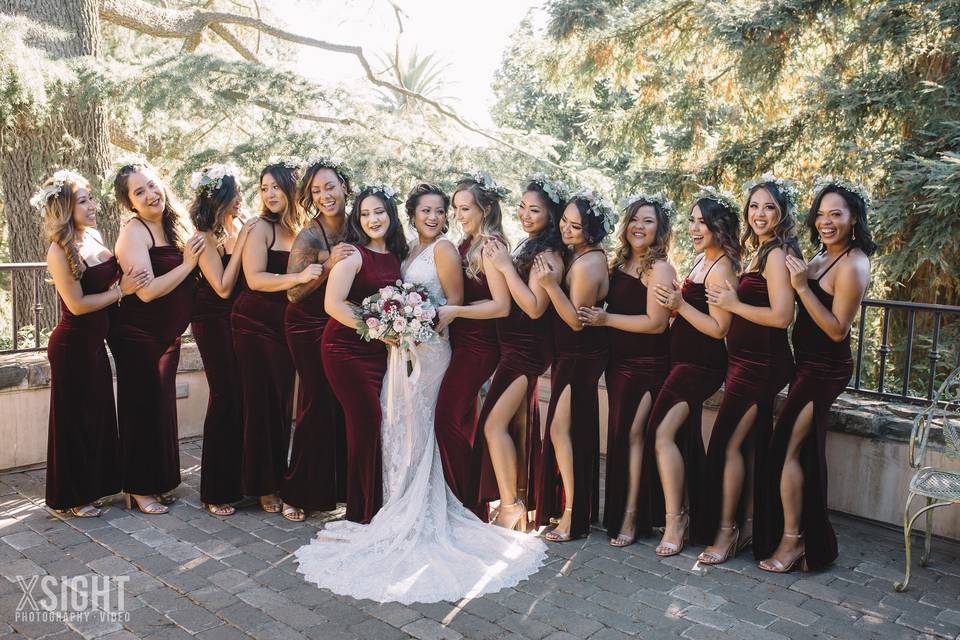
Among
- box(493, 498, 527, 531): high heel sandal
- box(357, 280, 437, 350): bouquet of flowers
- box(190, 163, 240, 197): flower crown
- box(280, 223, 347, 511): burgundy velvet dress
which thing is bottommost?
box(493, 498, 527, 531): high heel sandal

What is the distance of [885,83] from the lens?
809 centimetres

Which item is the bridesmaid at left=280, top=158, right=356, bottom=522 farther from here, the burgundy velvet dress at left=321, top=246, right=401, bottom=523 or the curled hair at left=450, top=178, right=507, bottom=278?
the curled hair at left=450, top=178, right=507, bottom=278

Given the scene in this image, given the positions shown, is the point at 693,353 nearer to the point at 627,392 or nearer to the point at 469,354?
the point at 627,392

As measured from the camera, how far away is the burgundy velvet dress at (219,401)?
546 centimetres

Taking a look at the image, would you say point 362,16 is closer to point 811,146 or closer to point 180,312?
point 811,146

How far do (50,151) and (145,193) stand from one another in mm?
5501

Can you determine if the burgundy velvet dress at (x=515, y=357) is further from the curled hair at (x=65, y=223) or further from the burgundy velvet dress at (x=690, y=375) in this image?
the curled hair at (x=65, y=223)

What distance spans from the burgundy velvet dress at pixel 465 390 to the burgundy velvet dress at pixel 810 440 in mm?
1723

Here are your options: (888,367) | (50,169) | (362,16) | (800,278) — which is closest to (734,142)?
(888,367)

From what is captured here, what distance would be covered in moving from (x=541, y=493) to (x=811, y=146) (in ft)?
19.8

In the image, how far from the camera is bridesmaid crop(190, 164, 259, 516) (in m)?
5.43

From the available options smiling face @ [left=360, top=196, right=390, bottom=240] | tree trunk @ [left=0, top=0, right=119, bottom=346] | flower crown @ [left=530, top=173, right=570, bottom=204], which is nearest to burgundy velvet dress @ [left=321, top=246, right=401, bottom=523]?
smiling face @ [left=360, top=196, right=390, bottom=240]

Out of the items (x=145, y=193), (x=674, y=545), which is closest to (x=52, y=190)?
(x=145, y=193)

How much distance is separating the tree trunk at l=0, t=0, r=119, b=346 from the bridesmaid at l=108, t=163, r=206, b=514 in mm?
4678
